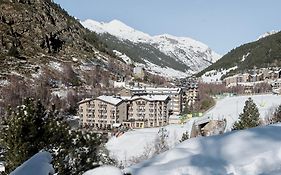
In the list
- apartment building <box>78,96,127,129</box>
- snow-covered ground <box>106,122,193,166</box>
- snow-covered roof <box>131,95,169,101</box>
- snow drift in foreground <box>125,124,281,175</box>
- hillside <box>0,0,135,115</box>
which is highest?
hillside <box>0,0,135,115</box>

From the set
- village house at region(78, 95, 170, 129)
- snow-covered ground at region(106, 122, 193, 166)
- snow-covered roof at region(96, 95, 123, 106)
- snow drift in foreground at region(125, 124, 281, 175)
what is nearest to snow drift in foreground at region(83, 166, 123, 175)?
snow drift in foreground at region(125, 124, 281, 175)

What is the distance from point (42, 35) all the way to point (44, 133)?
356 ft

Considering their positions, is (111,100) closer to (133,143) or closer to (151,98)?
(151,98)

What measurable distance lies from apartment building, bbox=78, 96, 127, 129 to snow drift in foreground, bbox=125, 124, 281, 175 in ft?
204

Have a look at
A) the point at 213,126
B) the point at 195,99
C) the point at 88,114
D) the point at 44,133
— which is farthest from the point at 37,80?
the point at 44,133

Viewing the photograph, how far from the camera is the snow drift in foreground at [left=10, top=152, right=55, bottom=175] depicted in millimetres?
4195

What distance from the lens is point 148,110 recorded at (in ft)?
233

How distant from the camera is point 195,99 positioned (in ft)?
326

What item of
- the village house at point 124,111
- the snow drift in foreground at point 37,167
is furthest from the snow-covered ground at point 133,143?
the snow drift in foreground at point 37,167

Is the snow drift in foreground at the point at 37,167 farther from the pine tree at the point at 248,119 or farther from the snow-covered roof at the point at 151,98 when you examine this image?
the snow-covered roof at the point at 151,98

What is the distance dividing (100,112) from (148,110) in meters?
8.58

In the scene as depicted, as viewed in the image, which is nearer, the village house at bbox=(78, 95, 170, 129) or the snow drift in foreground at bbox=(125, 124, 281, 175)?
the snow drift in foreground at bbox=(125, 124, 281, 175)

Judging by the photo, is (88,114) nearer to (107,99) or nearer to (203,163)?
(107,99)

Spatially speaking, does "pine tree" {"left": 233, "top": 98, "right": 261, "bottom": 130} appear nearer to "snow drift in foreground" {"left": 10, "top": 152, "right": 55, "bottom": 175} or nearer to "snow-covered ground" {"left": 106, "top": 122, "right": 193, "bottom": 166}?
"snow-covered ground" {"left": 106, "top": 122, "right": 193, "bottom": 166}
